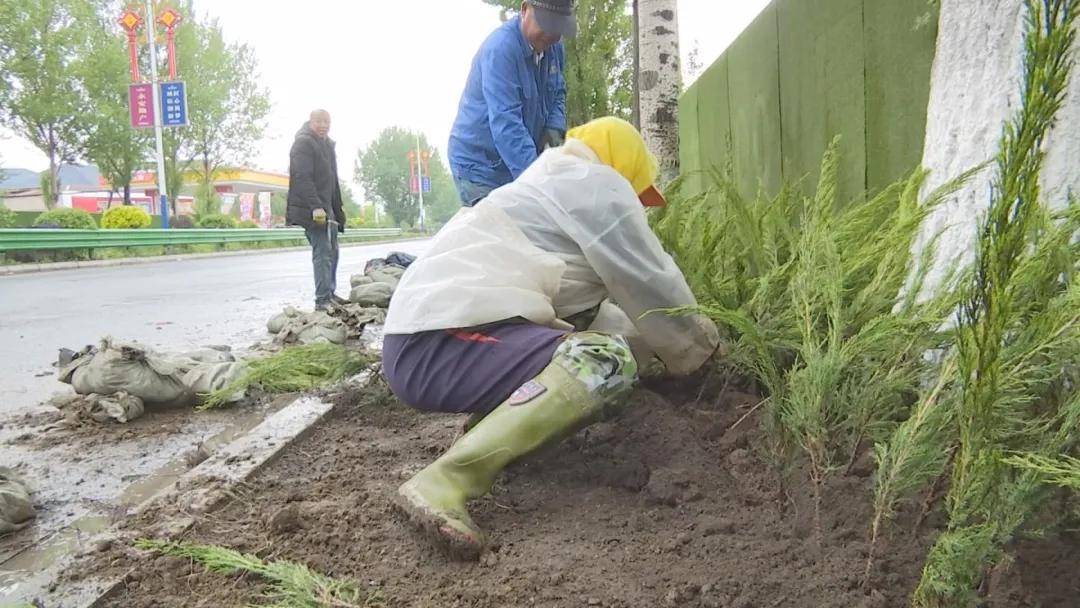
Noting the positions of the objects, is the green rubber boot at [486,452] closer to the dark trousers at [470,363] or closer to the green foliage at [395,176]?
the dark trousers at [470,363]

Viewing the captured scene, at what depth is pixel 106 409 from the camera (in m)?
3.45

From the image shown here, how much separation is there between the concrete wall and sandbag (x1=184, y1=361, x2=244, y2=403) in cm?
258

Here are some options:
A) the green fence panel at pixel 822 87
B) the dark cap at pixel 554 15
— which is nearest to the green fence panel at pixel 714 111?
the green fence panel at pixel 822 87

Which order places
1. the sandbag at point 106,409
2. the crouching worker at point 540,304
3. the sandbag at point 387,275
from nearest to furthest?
the crouching worker at point 540,304 < the sandbag at point 106,409 < the sandbag at point 387,275

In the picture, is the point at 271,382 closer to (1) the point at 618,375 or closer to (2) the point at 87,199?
(1) the point at 618,375

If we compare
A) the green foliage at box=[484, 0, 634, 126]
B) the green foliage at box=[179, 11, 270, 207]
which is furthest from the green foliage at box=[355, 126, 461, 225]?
the green foliage at box=[484, 0, 634, 126]

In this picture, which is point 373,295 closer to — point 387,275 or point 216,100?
point 387,275

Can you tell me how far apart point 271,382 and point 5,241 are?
16.0 meters

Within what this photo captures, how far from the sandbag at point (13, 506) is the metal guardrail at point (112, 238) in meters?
16.7

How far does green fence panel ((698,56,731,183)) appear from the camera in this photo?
268 inches

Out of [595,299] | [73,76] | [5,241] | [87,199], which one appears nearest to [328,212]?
[595,299]

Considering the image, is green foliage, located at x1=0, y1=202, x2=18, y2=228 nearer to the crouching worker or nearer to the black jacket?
the black jacket

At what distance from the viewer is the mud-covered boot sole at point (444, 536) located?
5.44 feet

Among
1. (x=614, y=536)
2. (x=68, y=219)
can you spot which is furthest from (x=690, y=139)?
(x=68, y=219)
